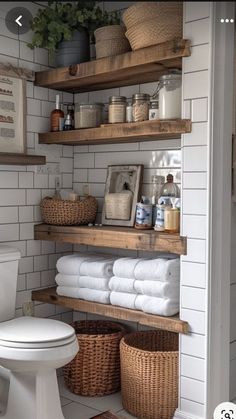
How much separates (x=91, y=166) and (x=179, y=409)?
1.53 meters

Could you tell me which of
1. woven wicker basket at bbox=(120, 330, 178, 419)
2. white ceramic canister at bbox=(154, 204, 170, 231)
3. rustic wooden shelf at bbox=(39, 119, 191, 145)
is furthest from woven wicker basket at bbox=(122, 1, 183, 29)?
woven wicker basket at bbox=(120, 330, 178, 419)

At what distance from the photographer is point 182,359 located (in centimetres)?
210

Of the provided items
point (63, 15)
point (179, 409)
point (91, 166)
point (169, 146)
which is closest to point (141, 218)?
point (169, 146)

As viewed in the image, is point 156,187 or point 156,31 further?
point 156,187

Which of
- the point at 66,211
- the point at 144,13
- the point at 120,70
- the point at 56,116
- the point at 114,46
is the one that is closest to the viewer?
the point at 144,13

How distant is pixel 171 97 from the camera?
2164 millimetres

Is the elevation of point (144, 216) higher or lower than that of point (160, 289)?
higher

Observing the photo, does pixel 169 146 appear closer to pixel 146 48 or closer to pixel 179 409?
pixel 146 48

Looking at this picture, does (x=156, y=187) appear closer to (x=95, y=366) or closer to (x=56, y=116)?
(x=56, y=116)

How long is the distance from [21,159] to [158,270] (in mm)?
995

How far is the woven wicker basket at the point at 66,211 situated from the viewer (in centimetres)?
264

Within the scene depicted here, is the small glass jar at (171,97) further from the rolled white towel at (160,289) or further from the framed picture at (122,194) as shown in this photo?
the rolled white towel at (160,289)

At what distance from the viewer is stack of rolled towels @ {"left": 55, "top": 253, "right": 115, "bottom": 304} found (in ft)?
8.02

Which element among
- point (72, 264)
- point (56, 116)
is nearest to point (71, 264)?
point (72, 264)
